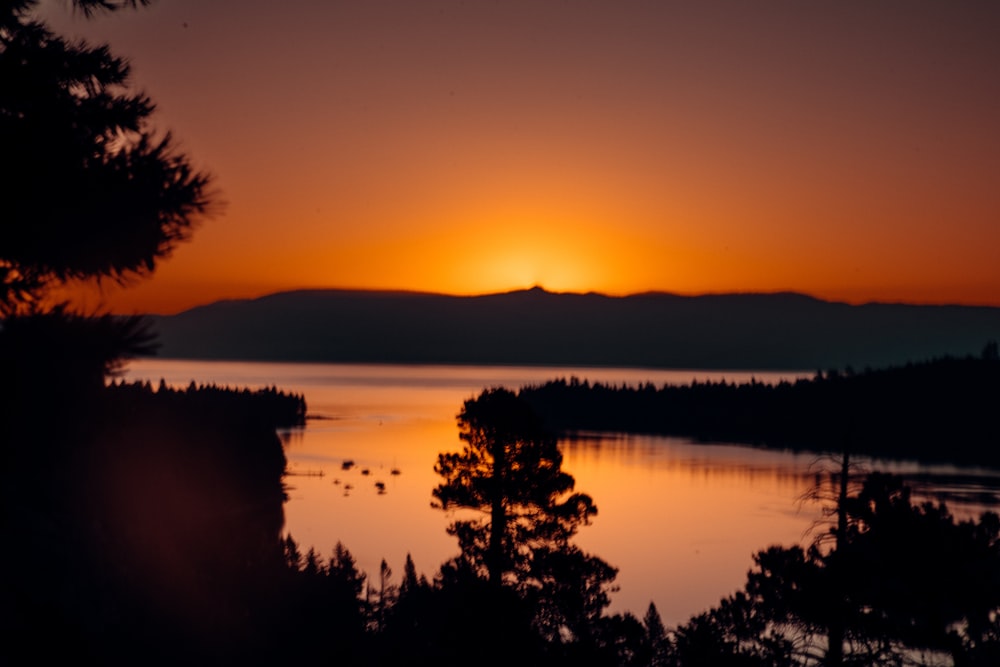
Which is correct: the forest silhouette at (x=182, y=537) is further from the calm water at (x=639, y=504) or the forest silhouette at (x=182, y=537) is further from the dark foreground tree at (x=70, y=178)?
the calm water at (x=639, y=504)

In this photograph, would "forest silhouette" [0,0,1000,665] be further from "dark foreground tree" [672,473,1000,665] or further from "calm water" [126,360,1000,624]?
"calm water" [126,360,1000,624]

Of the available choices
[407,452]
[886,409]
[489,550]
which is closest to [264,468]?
[407,452]

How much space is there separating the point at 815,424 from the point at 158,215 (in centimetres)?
19126

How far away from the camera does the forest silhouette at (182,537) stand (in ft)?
21.0

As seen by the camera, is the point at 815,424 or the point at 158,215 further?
the point at 815,424

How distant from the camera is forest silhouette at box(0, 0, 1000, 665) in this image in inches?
252

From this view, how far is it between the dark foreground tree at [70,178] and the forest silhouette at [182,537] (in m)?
0.01

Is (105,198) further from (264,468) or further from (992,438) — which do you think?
(992,438)

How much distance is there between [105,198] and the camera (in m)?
6.53

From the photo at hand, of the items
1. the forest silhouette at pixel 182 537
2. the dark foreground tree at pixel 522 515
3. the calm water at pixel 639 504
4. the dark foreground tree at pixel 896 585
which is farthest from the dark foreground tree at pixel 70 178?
the calm water at pixel 639 504

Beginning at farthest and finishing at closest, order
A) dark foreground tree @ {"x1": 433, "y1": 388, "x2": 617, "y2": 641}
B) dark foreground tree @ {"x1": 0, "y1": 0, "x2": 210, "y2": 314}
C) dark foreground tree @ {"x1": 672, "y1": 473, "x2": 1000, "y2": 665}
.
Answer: dark foreground tree @ {"x1": 433, "y1": 388, "x2": 617, "y2": 641} → dark foreground tree @ {"x1": 672, "y1": 473, "x2": 1000, "y2": 665} → dark foreground tree @ {"x1": 0, "y1": 0, "x2": 210, "y2": 314}

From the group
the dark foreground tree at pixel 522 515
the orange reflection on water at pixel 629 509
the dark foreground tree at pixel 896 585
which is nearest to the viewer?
the dark foreground tree at pixel 896 585

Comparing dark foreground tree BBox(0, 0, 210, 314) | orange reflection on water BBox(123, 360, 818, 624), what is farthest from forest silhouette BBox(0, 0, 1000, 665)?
orange reflection on water BBox(123, 360, 818, 624)

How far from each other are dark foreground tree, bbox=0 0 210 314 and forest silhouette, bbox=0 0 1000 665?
14 mm
